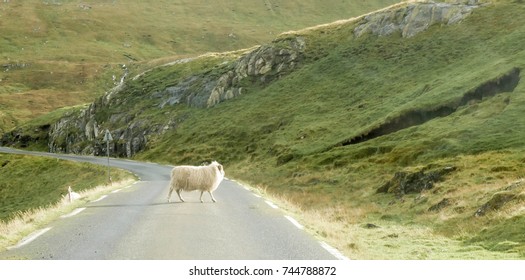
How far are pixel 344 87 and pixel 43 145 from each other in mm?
74169

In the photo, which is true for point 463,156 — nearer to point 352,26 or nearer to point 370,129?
point 370,129

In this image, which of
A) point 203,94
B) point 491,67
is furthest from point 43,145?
point 491,67

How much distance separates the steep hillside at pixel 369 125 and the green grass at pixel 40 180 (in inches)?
447

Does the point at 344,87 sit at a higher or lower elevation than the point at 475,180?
higher

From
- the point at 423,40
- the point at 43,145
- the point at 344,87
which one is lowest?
the point at 43,145

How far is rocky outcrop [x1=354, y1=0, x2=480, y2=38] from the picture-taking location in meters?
71.6

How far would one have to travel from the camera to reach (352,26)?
3314 inches

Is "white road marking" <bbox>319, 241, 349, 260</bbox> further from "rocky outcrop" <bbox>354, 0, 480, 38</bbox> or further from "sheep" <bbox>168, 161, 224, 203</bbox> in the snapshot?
"rocky outcrop" <bbox>354, 0, 480, 38</bbox>

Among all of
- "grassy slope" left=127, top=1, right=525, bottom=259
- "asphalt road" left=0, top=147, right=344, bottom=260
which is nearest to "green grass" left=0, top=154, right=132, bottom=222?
"grassy slope" left=127, top=1, right=525, bottom=259

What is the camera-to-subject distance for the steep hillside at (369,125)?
2016cm

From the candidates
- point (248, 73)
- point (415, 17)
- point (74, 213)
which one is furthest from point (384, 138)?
point (248, 73)

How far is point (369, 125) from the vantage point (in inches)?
1973

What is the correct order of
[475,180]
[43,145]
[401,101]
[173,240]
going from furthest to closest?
1. [43,145]
2. [401,101]
3. [475,180]
4. [173,240]

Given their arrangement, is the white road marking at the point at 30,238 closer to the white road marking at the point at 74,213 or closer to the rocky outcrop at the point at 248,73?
the white road marking at the point at 74,213
